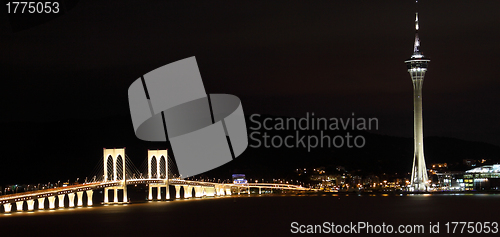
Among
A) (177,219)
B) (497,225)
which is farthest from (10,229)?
(497,225)

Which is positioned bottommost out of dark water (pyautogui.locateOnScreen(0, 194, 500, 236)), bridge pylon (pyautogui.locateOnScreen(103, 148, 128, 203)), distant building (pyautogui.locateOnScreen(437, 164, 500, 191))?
distant building (pyautogui.locateOnScreen(437, 164, 500, 191))

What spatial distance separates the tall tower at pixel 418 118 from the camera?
93.8 metres

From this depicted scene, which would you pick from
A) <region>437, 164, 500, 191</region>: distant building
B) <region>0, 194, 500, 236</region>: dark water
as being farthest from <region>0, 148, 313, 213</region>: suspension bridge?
<region>437, 164, 500, 191</region>: distant building

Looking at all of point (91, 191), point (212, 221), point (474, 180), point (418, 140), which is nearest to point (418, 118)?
point (418, 140)

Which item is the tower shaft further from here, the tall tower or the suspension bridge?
the suspension bridge

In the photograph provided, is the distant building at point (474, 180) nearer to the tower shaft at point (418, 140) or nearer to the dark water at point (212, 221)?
the tower shaft at point (418, 140)

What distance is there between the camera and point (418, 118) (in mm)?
94562

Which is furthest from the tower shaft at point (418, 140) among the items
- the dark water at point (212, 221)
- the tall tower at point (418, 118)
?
the dark water at point (212, 221)

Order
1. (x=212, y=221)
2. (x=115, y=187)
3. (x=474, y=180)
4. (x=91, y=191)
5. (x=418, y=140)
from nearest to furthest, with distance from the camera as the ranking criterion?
(x=212, y=221), (x=91, y=191), (x=115, y=187), (x=418, y=140), (x=474, y=180)

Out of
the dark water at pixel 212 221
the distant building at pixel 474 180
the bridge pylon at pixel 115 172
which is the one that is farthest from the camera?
the distant building at pixel 474 180

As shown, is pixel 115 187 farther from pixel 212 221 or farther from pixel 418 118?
pixel 418 118

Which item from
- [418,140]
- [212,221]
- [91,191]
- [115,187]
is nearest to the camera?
[212,221]

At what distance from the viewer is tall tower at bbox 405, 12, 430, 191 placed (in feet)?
308

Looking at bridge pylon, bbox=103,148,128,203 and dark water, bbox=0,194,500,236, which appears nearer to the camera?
dark water, bbox=0,194,500,236
